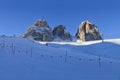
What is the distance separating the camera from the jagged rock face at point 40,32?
4707 inches

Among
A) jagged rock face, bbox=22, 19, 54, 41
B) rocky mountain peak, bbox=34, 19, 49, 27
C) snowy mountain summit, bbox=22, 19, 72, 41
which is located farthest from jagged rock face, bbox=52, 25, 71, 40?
rocky mountain peak, bbox=34, 19, 49, 27

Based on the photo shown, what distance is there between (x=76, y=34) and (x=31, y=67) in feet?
368

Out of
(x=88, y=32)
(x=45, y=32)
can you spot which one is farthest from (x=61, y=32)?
(x=88, y=32)

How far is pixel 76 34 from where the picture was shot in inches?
5138

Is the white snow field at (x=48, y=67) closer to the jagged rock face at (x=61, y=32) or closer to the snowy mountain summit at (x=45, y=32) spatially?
the snowy mountain summit at (x=45, y=32)

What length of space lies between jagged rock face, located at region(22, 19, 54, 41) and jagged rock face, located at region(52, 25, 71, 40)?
11.0 feet

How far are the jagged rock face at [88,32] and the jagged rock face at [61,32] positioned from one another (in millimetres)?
7036

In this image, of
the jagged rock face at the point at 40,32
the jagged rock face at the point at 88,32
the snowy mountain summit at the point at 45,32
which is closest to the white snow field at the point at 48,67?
the jagged rock face at the point at 40,32

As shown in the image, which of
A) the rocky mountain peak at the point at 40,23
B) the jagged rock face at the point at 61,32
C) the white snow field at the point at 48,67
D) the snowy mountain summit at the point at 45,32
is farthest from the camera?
the jagged rock face at the point at 61,32

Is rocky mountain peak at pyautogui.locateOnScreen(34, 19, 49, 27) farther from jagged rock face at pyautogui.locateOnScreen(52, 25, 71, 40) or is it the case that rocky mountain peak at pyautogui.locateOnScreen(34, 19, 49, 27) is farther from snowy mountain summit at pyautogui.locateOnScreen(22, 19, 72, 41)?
jagged rock face at pyautogui.locateOnScreen(52, 25, 71, 40)

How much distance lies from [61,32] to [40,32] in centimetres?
1327

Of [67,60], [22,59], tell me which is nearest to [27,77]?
[22,59]

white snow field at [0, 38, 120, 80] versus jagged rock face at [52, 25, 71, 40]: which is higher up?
jagged rock face at [52, 25, 71, 40]

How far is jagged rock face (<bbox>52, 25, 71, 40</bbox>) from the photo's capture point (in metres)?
133
